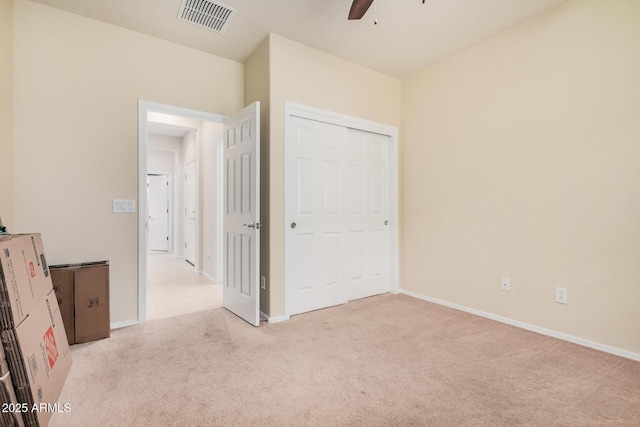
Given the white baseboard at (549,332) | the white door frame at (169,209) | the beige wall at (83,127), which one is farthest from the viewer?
the white door frame at (169,209)

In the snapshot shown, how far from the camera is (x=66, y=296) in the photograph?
228 cm

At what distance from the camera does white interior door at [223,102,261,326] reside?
2.67 metres

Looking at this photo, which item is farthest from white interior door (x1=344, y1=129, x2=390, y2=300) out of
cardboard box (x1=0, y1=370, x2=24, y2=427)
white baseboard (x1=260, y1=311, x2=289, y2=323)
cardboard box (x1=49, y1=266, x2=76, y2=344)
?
cardboard box (x1=0, y1=370, x2=24, y2=427)

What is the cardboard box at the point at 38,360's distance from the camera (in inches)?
51.1

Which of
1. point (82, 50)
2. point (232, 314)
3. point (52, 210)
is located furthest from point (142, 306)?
point (82, 50)

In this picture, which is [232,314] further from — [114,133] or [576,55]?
[576,55]

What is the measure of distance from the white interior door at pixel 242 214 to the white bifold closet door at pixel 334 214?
36 cm

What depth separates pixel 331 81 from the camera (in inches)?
128

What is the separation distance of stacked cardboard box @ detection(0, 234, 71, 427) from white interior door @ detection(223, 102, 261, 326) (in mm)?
1323

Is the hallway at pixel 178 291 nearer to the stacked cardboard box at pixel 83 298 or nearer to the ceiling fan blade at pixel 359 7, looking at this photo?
the stacked cardboard box at pixel 83 298

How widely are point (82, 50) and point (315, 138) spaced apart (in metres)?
2.18

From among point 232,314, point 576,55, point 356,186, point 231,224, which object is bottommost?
point 232,314

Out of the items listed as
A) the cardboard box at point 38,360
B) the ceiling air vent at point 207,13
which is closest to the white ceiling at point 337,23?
the ceiling air vent at point 207,13

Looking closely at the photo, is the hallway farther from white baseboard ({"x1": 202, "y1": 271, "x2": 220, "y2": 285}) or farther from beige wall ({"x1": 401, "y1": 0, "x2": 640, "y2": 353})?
beige wall ({"x1": 401, "y1": 0, "x2": 640, "y2": 353})
